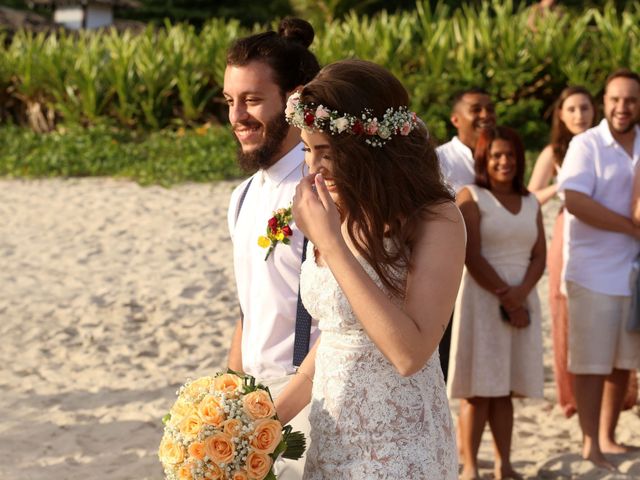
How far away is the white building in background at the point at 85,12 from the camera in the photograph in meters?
24.5

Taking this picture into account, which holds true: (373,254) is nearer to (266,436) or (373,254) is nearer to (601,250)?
(266,436)

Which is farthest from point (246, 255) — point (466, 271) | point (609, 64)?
point (609, 64)

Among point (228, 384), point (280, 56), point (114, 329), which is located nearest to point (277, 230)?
point (280, 56)

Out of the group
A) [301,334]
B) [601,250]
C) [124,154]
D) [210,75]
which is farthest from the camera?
[210,75]

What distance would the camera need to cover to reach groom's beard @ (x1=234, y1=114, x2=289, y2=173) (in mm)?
3373

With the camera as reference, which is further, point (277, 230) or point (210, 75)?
point (210, 75)

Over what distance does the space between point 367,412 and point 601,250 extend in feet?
10.8

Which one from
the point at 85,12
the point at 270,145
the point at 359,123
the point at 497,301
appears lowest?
the point at 497,301

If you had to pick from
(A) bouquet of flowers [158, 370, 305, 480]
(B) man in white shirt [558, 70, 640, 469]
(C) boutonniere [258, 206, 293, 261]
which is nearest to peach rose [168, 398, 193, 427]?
(A) bouquet of flowers [158, 370, 305, 480]

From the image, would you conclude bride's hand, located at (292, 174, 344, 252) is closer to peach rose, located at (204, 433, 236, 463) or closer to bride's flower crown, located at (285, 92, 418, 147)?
bride's flower crown, located at (285, 92, 418, 147)

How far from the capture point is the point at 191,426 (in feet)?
8.32

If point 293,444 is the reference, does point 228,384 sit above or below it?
above

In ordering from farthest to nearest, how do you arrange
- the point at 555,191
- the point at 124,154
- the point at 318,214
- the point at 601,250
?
1. the point at 124,154
2. the point at 555,191
3. the point at 601,250
4. the point at 318,214

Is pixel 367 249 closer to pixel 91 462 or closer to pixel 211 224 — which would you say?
pixel 91 462
